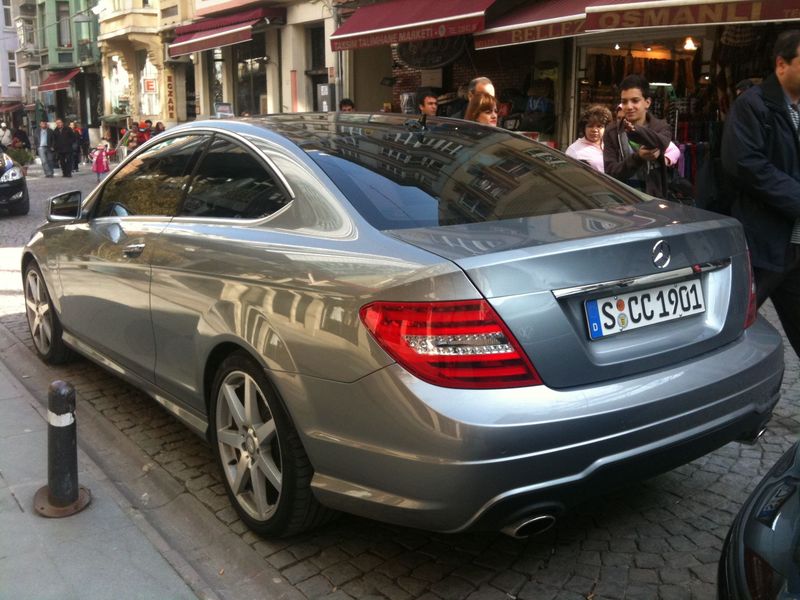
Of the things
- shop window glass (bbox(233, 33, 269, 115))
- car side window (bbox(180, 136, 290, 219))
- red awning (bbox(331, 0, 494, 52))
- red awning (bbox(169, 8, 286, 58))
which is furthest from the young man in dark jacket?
shop window glass (bbox(233, 33, 269, 115))

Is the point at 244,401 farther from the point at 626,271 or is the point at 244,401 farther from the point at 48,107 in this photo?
the point at 48,107

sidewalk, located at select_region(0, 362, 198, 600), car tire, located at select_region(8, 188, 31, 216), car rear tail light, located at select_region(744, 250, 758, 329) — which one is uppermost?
car rear tail light, located at select_region(744, 250, 758, 329)

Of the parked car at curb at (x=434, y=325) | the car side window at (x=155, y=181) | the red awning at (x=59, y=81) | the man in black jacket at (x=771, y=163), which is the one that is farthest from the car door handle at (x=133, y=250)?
the red awning at (x=59, y=81)

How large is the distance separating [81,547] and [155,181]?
1.87 meters

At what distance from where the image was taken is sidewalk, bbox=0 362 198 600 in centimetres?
287

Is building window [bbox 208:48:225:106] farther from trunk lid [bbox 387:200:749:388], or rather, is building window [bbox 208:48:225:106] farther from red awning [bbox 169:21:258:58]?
trunk lid [bbox 387:200:749:388]

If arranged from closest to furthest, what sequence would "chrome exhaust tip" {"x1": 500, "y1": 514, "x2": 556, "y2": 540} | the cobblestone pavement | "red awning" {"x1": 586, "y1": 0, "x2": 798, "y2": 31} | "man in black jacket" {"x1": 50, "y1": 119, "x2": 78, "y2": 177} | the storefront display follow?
"chrome exhaust tip" {"x1": 500, "y1": 514, "x2": 556, "y2": 540}, the cobblestone pavement, "red awning" {"x1": 586, "y1": 0, "x2": 798, "y2": 31}, the storefront display, "man in black jacket" {"x1": 50, "y1": 119, "x2": 78, "y2": 177}

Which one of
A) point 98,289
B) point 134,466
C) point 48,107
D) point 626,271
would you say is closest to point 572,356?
point 626,271

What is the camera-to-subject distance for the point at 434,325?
238 centimetres

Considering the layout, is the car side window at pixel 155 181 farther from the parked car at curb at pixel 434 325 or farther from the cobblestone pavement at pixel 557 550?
the cobblestone pavement at pixel 557 550

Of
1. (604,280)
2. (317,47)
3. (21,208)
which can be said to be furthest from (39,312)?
(317,47)

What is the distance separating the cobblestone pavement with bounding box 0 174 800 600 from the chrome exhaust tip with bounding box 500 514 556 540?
1.22ft

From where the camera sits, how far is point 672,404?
2.59 m

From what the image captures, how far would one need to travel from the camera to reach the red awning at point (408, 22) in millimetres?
12281
